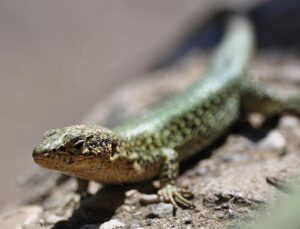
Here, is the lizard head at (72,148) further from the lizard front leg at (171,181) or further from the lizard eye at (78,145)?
the lizard front leg at (171,181)

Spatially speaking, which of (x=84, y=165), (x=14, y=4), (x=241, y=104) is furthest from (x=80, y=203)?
(x=14, y=4)

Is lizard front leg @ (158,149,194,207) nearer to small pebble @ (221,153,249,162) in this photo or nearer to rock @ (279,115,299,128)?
small pebble @ (221,153,249,162)

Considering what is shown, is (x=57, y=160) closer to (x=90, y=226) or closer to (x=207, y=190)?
(x=90, y=226)

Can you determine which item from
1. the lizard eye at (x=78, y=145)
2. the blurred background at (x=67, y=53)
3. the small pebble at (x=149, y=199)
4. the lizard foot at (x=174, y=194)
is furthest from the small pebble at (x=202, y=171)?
the blurred background at (x=67, y=53)

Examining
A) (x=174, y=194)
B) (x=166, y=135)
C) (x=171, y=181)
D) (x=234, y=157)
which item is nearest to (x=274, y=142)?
(x=234, y=157)

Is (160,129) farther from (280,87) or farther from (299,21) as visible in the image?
(299,21)
